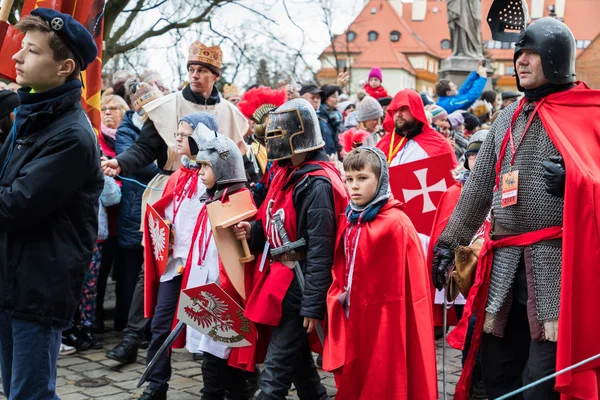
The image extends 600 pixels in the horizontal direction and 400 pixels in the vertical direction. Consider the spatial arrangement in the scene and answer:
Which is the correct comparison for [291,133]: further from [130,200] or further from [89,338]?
[89,338]

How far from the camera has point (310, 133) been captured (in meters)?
4.75

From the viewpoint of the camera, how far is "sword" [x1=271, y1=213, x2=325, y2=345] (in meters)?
4.59

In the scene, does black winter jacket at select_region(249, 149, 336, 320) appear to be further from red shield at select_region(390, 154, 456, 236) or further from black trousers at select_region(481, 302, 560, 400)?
red shield at select_region(390, 154, 456, 236)

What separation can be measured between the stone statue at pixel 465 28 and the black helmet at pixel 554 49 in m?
13.2

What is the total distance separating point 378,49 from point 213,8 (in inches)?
2360

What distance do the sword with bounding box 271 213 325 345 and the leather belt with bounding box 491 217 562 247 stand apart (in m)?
1.02

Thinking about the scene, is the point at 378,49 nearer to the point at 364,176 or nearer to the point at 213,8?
the point at 213,8

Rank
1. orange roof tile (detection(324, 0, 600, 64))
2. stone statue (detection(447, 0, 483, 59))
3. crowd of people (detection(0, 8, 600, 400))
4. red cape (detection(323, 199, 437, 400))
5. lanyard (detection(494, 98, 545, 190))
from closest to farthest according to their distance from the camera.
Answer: crowd of people (detection(0, 8, 600, 400))
lanyard (detection(494, 98, 545, 190))
red cape (detection(323, 199, 437, 400))
stone statue (detection(447, 0, 483, 59))
orange roof tile (detection(324, 0, 600, 64))

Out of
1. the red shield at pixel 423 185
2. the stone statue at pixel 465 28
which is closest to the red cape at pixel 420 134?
the red shield at pixel 423 185

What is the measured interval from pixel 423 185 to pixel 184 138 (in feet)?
6.25

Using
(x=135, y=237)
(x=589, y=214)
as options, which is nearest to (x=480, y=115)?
(x=135, y=237)

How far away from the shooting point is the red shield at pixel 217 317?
474 centimetres

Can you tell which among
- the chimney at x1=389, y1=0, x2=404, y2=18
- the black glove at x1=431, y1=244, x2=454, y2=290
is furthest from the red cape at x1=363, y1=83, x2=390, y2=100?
the chimney at x1=389, y1=0, x2=404, y2=18

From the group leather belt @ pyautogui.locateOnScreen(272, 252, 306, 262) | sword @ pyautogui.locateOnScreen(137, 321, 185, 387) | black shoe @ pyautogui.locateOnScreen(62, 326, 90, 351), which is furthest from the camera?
black shoe @ pyautogui.locateOnScreen(62, 326, 90, 351)
